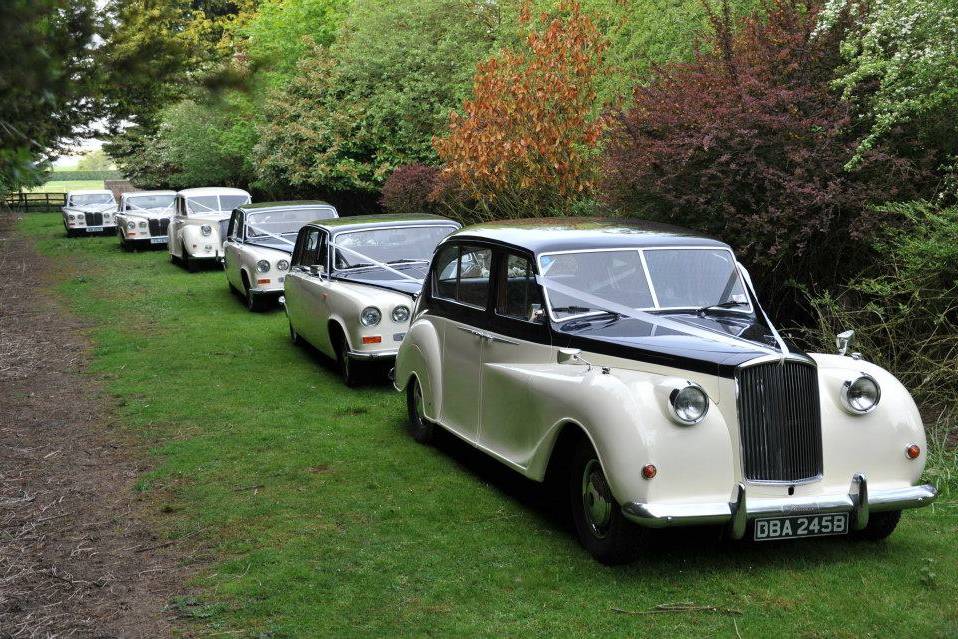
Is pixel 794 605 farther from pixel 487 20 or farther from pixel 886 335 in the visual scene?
pixel 487 20

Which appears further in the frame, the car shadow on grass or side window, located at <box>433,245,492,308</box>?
side window, located at <box>433,245,492,308</box>

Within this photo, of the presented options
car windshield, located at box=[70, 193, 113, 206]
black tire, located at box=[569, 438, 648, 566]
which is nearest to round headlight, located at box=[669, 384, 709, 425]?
black tire, located at box=[569, 438, 648, 566]

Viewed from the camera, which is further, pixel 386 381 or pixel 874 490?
pixel 386 381

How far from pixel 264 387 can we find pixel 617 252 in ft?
17.7

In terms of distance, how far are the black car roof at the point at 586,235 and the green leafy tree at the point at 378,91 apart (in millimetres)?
15279

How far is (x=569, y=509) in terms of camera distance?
679cm

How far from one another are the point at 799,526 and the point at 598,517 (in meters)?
1.10

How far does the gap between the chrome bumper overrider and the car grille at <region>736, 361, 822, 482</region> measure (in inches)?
6.3

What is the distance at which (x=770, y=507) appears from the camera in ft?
17.3

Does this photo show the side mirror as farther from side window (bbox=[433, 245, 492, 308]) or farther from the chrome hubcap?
side window (bbox=[433, 245, 492, 308])

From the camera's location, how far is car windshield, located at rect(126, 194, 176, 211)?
29734mm

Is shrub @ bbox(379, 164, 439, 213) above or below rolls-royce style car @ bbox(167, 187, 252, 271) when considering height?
above

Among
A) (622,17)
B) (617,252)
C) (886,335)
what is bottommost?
(886,335)

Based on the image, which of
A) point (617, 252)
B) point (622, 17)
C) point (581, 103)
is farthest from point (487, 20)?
point (617, 252)
